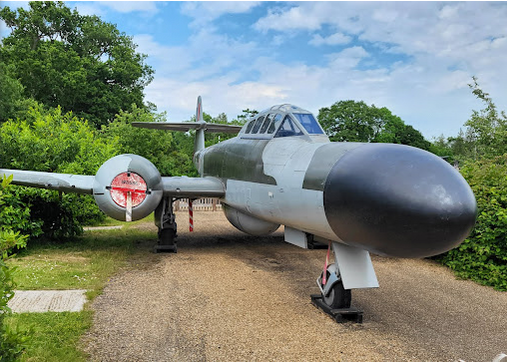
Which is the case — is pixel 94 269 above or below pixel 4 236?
below

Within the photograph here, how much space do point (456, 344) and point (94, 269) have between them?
6294mm

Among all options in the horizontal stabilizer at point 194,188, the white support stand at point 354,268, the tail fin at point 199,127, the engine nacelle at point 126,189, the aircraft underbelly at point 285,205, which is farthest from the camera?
the tail fin at point 199,127

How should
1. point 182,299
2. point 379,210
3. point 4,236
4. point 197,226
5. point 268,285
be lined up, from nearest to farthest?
point 4,236, point 379,210, point 182,299, point 268,285, point 197,226

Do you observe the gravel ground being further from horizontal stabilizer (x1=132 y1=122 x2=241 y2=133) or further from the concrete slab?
horizontal stabilizer (x1=132 y1=122 x2=241 y2=133)

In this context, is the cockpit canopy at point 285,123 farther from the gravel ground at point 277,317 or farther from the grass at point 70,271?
the grass at point 70,271

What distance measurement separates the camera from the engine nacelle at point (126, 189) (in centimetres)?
738

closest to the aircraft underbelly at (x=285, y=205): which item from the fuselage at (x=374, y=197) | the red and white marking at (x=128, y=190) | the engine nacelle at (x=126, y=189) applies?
the fuselage at (x=374, y=197)

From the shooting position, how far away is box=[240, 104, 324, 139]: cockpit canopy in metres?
6.84

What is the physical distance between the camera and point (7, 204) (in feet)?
30.6

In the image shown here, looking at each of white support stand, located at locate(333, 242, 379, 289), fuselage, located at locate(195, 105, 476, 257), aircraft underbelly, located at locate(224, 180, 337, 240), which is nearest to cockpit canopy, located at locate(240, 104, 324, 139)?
fuselage, located at locate(195, 105, 476, 257)

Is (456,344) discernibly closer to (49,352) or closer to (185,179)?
(49,352)

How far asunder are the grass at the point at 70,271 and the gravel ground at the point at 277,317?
0.23 m

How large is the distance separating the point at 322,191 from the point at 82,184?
19.7 ft

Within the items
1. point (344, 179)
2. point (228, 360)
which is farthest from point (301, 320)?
point (344, 179)
